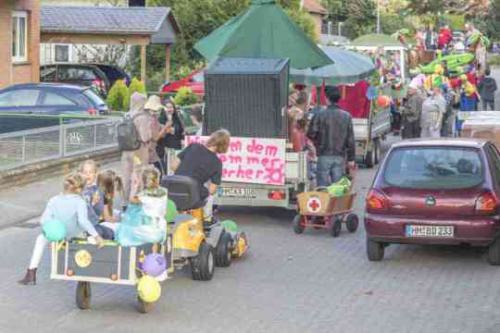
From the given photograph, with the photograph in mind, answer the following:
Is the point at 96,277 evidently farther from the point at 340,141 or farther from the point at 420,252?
the point at 340,141

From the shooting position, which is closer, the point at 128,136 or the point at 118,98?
the point at 128,136

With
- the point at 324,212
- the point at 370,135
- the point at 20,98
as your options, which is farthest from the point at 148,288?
the point at 20,98

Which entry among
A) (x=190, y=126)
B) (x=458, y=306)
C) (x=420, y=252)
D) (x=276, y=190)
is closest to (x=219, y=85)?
(x=276, y=190)

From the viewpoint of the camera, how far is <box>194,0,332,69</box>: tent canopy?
55.3ft

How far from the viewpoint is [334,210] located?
1357 centimetres

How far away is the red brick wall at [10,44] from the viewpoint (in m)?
28.3

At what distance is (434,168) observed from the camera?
11883mm

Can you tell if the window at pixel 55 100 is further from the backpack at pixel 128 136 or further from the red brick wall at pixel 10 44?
the backpack at pixel 128 136

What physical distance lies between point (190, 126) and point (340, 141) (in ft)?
29.5

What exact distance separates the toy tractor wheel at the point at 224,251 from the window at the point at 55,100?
11.6m

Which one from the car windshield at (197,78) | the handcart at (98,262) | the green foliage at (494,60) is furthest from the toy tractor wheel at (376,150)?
the green foliage at (494,60)

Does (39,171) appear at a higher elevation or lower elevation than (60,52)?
lower

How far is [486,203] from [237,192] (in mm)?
3961

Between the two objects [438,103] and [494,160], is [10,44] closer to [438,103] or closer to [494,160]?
[438,103]
